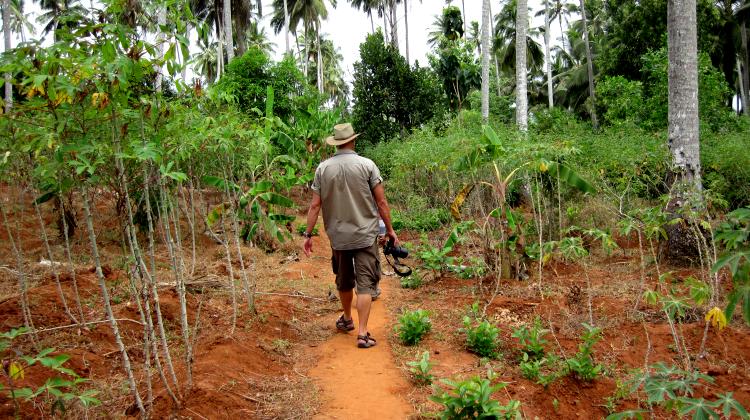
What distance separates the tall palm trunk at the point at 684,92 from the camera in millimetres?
6992

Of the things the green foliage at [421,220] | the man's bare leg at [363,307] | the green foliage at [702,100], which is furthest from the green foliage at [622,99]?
the man's bare leg at [363,307]

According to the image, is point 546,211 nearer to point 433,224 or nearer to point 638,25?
point 433,224

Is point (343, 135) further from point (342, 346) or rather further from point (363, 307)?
point (342, 346)

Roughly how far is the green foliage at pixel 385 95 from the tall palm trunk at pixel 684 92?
13.8m

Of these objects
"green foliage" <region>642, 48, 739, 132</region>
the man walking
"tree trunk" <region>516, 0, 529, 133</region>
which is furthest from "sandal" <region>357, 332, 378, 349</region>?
"green foliage" <region>642, 48, 739, 132</region>

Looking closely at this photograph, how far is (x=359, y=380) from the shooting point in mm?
4047

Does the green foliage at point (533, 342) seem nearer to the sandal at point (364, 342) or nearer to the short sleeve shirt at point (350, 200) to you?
the sandal at point (364, 342)

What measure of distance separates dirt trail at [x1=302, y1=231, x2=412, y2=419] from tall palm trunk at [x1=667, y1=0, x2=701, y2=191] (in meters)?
4.70

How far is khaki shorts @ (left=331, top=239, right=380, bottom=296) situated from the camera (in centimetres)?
471

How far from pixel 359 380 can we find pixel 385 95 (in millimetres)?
17721

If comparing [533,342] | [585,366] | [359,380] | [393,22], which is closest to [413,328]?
[359,380]

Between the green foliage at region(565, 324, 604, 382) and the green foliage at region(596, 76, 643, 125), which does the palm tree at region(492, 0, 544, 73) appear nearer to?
the green foliage at region(596, 76, 643, 125)

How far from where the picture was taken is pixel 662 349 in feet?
13.8

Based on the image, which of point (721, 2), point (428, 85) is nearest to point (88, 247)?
point (428, 85)
